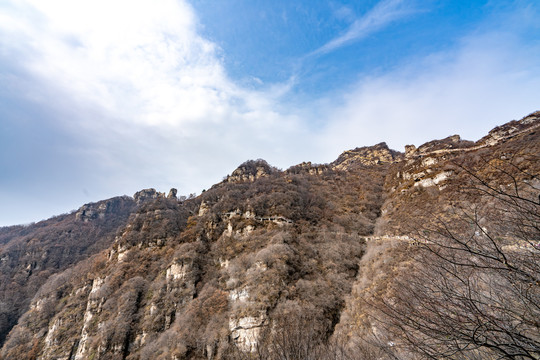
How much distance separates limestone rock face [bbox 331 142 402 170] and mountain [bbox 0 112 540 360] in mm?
16312

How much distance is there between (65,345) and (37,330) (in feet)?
39.9

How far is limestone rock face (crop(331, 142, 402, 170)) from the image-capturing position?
80.4 metres

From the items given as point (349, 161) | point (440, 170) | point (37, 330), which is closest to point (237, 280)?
point (440, 170)

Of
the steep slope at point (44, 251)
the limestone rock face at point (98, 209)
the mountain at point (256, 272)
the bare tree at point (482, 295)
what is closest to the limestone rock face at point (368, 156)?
the mountain at point (256, 272)

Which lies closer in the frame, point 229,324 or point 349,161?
point 229,324

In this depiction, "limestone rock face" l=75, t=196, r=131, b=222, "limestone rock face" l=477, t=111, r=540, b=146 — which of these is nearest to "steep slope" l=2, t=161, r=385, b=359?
"limestone rock face" l=477, t=111, r=540, b=146

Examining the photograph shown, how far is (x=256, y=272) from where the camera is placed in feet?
101

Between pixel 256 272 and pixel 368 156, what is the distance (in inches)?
2945

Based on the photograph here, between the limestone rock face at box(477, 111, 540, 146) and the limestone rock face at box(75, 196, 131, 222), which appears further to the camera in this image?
the limestone rock face at box(75, 196, 131, 222)

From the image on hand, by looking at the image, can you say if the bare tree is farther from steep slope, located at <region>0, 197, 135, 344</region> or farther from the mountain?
steep slope, located at <region>0, 197, 135, 344</region>

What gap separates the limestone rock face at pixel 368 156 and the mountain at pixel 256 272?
16.3m

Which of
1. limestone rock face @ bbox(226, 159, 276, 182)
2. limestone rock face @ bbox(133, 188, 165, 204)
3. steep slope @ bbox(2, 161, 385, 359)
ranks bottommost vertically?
steep slope @ bbox(2, 161, 385, 359)

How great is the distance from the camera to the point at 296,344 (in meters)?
11.1

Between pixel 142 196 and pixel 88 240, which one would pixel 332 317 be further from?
pixel 142 196
